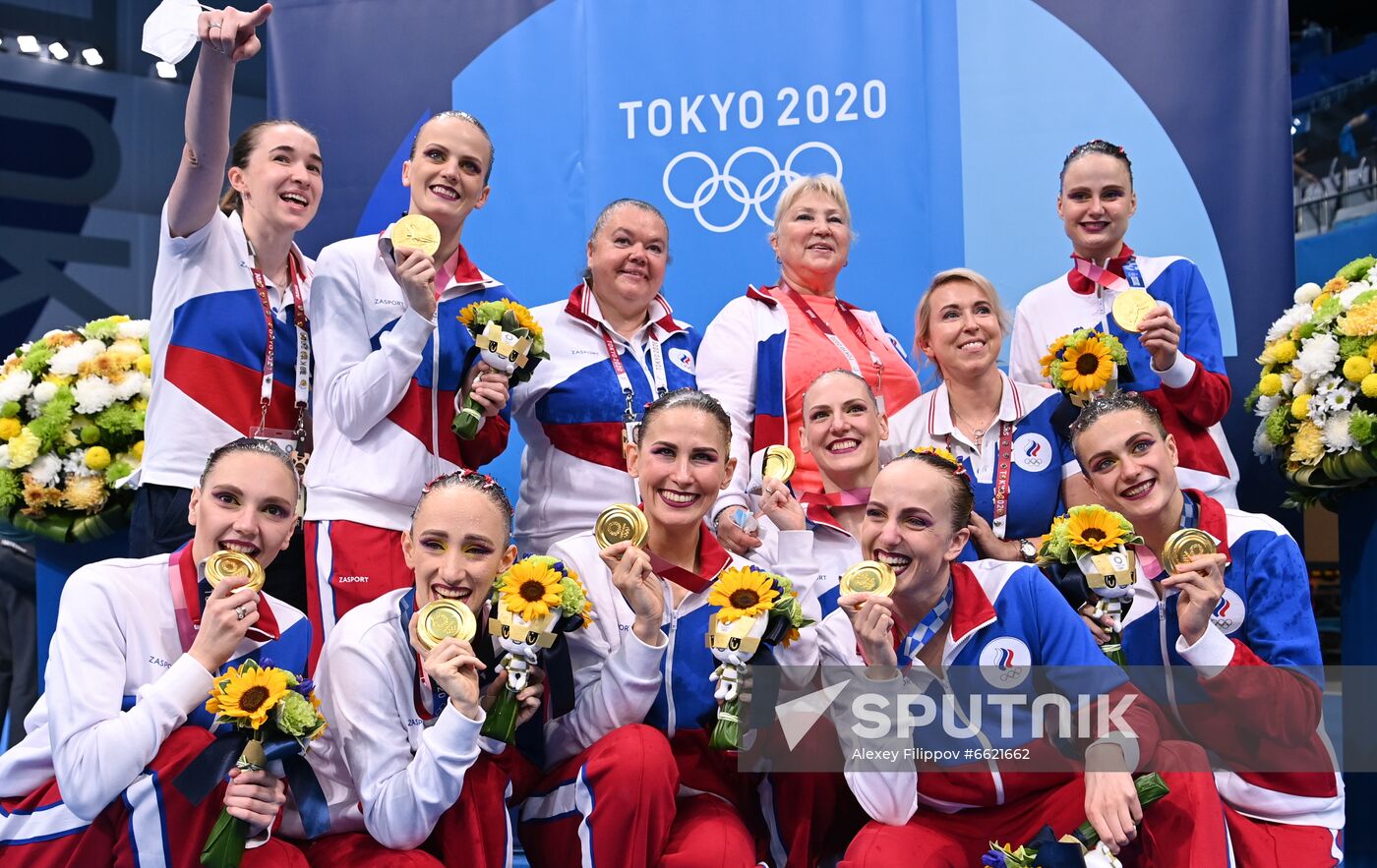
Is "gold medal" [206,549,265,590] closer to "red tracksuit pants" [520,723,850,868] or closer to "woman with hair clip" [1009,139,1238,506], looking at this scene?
"red tracksuit pants" [520,723,850,868]

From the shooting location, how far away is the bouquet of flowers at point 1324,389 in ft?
16.2

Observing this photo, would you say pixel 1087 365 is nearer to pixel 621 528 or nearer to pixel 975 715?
pixel 975 715

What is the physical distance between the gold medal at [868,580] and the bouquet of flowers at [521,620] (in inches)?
31.0

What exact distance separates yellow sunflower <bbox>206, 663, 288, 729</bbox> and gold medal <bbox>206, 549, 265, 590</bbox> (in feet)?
0.89

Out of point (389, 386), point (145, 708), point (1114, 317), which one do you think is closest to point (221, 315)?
point (389, 386)

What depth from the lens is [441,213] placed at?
4609mm

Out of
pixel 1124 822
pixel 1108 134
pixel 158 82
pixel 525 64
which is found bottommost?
pixel 1124 822

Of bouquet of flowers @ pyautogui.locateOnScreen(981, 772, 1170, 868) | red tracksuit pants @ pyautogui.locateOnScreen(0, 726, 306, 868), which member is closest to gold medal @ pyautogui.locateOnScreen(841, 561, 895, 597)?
bouquet of flowers @ pyautogui.locateOnScreen(981, 772, 1170, 868)

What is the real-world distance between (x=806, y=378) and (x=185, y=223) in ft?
7.76

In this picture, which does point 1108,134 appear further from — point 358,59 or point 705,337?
point 358,59

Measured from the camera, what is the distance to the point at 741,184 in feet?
20.0

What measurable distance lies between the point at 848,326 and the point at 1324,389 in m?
1.91

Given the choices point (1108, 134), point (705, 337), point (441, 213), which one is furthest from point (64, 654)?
point (1108, 134)

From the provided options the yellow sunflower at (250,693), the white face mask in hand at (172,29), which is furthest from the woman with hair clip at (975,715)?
the white face mask in hand at (172,29)
